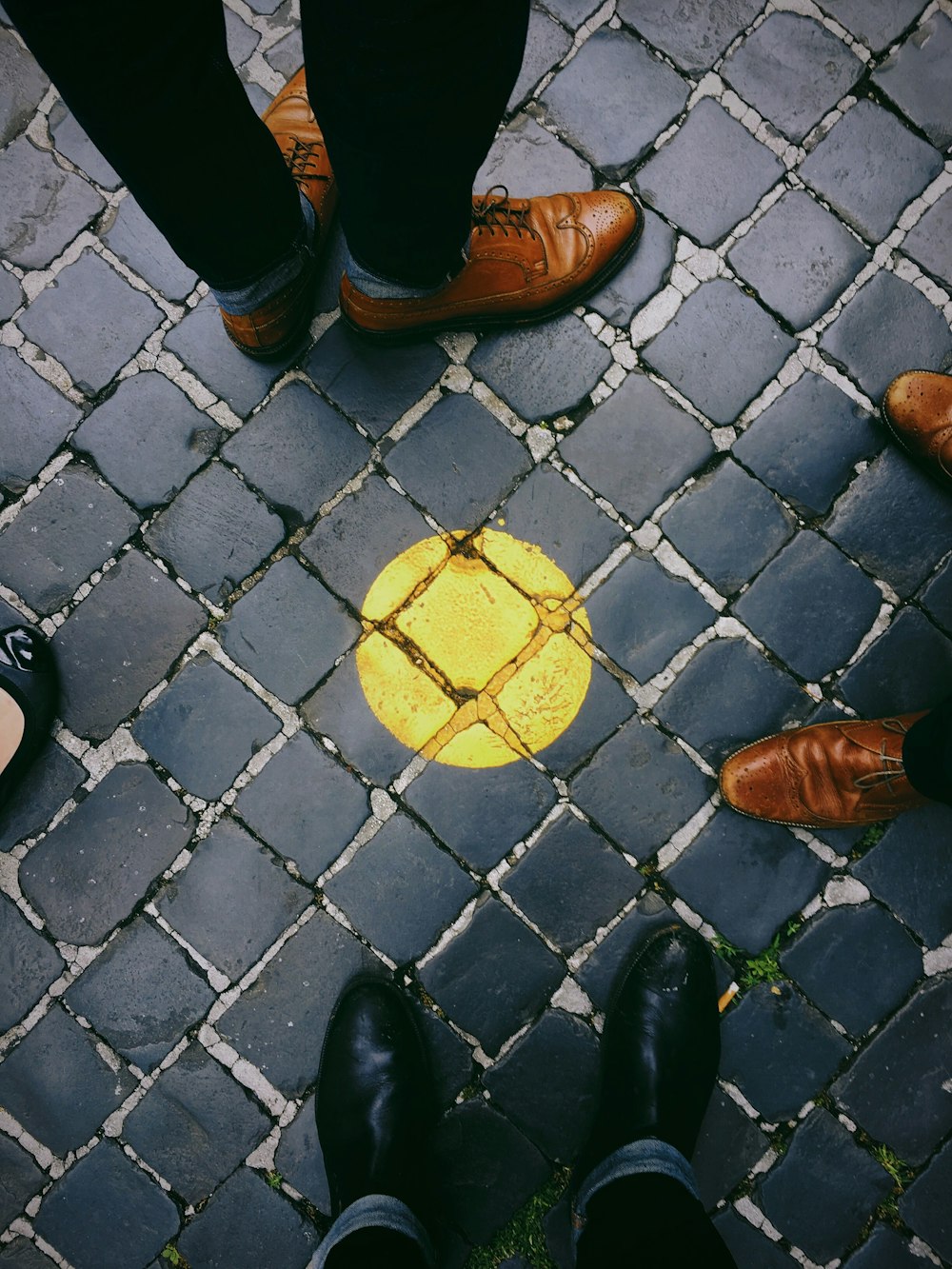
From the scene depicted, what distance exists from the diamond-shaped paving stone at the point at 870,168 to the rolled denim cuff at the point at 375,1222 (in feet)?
11.3

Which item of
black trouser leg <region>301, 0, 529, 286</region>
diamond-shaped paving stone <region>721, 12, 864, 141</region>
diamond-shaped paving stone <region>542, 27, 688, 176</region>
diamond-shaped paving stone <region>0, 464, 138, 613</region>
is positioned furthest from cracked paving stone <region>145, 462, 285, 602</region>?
diamond-shaped paving stone <region>721, 12, 864, 141</region>

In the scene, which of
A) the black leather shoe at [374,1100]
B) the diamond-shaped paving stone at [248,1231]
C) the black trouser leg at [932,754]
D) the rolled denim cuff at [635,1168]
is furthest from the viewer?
the diamond-shaped paving stone at [248,1231]

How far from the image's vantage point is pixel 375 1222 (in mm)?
2166

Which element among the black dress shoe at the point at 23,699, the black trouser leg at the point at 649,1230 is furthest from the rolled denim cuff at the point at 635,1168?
the black dress shoe at the point at 23,699

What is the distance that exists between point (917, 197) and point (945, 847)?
7.23ft

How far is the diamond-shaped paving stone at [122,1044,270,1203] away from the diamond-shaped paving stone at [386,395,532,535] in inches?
77.9

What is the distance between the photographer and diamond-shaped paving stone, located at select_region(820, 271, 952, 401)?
103 inches

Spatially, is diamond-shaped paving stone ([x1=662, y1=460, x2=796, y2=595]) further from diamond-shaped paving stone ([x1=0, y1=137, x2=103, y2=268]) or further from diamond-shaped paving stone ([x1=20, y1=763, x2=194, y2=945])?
diamond-shaped paving stone ([x1=0, y1=137, x2=103, y2=268])

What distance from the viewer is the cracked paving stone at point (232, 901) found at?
2512 millimetres

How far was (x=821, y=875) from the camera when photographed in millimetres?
2508

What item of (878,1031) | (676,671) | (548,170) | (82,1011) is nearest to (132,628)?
(82,1011)

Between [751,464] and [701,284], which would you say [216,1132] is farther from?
[701,284]

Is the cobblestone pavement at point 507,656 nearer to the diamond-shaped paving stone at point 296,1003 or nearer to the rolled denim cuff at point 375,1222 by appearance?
the diamond-shaped paving stone at point 296,1003

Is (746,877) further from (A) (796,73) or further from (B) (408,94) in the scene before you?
(A) (796,73)
